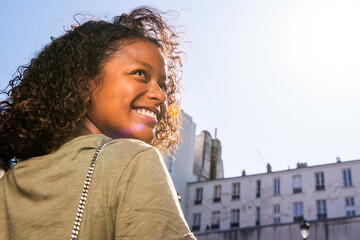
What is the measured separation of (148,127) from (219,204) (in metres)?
43.5

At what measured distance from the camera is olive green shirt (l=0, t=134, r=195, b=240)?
104 centimetres

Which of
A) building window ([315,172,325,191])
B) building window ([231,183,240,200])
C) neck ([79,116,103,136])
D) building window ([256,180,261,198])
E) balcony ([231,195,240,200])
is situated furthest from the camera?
building window ([231,183,240,200])

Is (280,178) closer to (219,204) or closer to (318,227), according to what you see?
(219,204)

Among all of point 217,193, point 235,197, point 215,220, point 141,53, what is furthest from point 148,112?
point 217,193

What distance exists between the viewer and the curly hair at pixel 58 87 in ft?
5.27

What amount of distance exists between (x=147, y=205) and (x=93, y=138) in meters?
0.34

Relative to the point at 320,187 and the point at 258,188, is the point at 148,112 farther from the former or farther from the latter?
the point at 258,188

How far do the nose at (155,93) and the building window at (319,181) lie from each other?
40005 mm

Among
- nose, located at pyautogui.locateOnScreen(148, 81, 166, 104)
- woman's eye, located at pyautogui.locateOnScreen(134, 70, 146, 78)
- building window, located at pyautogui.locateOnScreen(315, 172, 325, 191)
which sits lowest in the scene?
nose, located at pyautogui.locateOnScreen(148, 81, 166, 104)

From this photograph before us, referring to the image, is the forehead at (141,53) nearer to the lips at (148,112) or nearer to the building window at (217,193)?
the lips at (148,112)

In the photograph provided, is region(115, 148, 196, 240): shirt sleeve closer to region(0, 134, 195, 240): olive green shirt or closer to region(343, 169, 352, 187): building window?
region(0, 134, 195, 240): olive green shirt

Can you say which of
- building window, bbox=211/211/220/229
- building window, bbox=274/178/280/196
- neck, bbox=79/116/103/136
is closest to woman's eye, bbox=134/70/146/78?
neck, bbox=79/116/103/136

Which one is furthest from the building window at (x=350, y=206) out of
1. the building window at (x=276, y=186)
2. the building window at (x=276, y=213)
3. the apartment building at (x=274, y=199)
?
the building window at (x=276, y=186)

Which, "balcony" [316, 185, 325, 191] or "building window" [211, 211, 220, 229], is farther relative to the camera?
"building window" [211, 211, 220, 229]
